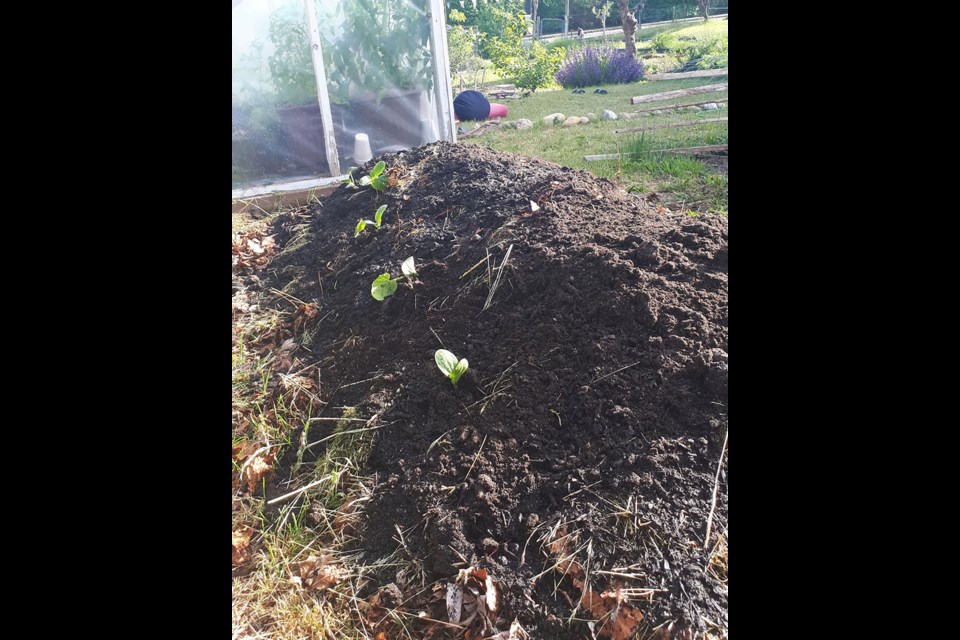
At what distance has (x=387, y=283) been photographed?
9.04 ft

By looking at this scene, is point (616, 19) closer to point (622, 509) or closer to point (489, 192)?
point (489, 192)

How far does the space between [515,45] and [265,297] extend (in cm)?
1079

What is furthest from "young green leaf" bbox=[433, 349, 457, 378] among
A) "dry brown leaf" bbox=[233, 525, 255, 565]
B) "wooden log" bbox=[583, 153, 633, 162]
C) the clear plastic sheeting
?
"wooden log" bbox=[583, 153, 633, 162]

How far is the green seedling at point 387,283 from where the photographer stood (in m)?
2.73

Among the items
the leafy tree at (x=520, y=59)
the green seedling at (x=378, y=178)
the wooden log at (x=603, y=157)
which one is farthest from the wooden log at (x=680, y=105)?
the green seedling at (x=378, y=178)

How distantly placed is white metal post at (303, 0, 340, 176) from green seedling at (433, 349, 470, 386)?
10.6 feet

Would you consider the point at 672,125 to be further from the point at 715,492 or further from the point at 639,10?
Answer: the point at 639,10

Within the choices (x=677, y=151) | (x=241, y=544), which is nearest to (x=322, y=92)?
(x=677, y=151)

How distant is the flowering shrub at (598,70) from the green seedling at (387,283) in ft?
34.1

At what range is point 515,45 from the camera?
1259 cm

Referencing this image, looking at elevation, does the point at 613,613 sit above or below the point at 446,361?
below

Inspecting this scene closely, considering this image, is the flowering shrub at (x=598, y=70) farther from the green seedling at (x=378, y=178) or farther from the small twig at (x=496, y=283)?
the small twig at (x=496, y=283)

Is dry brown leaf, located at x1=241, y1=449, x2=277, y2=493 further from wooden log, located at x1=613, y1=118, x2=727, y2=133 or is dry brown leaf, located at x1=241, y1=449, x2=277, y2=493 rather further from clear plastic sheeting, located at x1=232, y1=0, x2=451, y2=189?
wooden log, located at x1=613, y1=118, x2=727, y2=133

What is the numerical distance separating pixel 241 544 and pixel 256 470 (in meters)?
0.29
